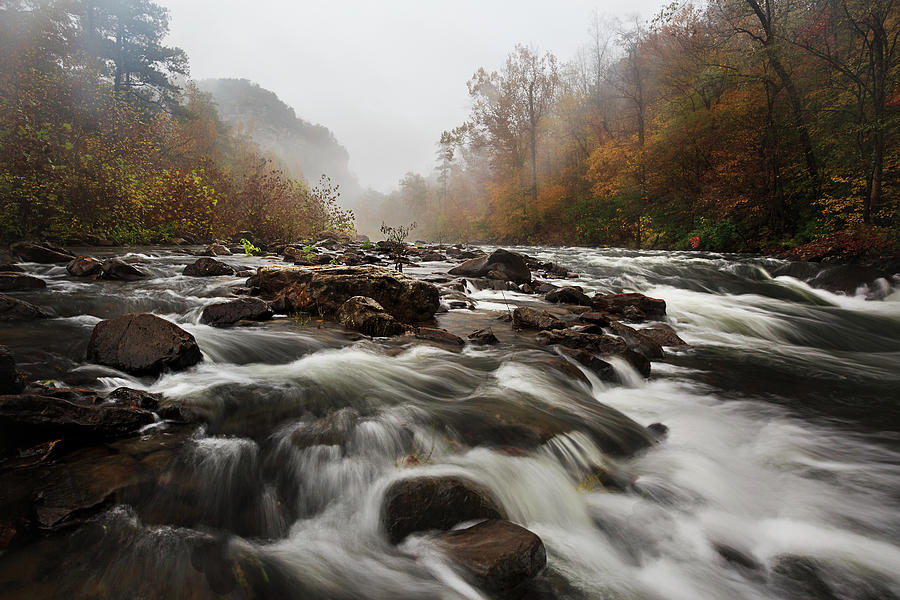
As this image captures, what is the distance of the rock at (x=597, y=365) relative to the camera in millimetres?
4391

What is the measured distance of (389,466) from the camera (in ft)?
8.41

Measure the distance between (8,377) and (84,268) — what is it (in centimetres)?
628

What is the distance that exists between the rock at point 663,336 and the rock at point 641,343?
253mm

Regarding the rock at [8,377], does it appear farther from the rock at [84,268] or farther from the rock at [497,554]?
the rock at [84,268]

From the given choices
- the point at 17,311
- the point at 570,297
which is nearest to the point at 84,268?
the point at 17,311

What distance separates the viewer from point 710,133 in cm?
1723

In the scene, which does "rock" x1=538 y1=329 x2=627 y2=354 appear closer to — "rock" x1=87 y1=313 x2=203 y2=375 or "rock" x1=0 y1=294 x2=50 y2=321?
"rock" x1=87 y1=313 x2=203 y2=375

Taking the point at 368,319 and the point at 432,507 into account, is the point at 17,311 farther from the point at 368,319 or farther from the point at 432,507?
the point at 432,507

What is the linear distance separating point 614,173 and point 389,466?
25.9m

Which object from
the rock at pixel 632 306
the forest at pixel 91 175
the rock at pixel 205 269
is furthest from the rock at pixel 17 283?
the rock at pixel 632 306

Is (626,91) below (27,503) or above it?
above

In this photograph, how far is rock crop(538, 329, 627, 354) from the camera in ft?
15.7

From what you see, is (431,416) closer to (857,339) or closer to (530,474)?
(530,474)

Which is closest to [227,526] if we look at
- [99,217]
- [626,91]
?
[99,217]
